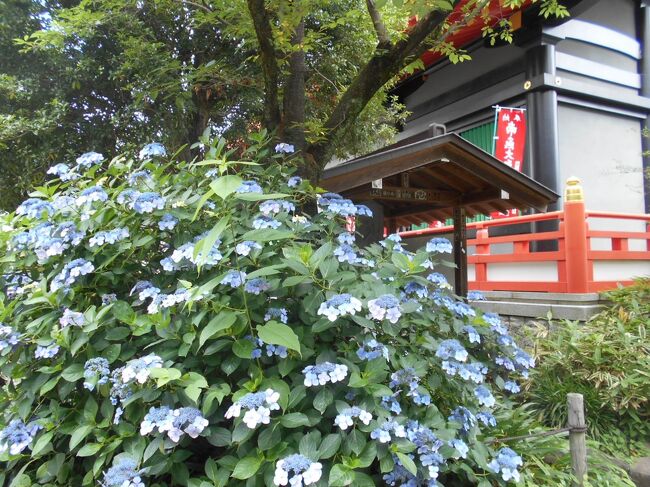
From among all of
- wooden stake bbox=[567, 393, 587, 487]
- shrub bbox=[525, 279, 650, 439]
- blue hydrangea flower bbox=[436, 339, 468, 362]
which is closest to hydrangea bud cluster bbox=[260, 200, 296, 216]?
blue hydrangea flower bbox=[436, 339, 468, 362]

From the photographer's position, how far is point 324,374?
164cm

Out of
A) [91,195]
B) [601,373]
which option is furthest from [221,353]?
[601,373]

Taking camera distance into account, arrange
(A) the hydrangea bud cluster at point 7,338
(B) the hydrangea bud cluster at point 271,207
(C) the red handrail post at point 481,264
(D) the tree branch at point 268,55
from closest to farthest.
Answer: (A) the hydrangea bud cluster at point 7,338, (B) the hydrangea bud cluster at point 271,207, (D) the tree branch at point 268,55, (C) the red handrail post at point 481,264

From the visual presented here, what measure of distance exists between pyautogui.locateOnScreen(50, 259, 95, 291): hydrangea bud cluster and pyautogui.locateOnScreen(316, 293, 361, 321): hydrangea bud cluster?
103cm

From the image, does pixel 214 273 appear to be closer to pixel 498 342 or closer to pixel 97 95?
pixel 498 342

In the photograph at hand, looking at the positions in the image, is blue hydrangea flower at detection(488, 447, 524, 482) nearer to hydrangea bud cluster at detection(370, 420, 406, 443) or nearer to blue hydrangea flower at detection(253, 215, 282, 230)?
hydrangea bud cluster at detection(370, 420, 406, 443)

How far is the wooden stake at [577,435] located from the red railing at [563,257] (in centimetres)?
311

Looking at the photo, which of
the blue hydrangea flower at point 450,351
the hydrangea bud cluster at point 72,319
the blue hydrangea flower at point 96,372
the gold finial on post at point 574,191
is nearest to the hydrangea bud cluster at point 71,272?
the hydrangea bud cluster at point 72,319

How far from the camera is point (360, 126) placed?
621cm

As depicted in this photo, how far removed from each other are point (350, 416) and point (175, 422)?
1.95 feet

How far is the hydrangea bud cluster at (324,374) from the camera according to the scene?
1.63m

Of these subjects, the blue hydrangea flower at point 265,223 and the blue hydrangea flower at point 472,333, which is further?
the blue hydrangea flower at point 472,333

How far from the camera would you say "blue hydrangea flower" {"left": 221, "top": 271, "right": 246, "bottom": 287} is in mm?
1703

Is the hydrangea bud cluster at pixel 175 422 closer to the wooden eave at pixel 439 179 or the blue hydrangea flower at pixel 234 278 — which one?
the blue hydrangea flower at pixel 234 278
